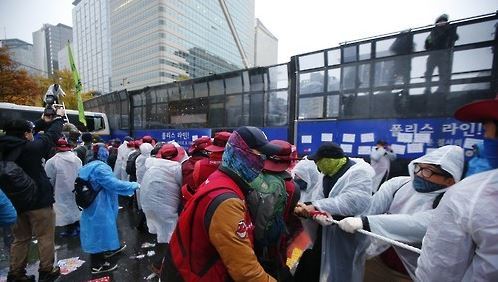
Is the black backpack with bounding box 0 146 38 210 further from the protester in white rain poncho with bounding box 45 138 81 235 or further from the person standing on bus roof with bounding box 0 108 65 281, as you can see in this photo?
the protester in white rain poncho with bounding box 45 138 81 235

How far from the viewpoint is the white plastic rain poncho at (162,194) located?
3.41 meters

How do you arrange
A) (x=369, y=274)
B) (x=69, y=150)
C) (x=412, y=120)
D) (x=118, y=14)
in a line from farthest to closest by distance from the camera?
(x=118, y=14)
(x=412, y=120)
(x=69, y=150)
(x=369, y=274)

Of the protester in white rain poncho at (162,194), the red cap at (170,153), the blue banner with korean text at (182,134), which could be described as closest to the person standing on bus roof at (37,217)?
the protester in white rain poncho at (162,194)

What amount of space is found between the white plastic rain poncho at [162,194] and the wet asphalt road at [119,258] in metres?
0.67

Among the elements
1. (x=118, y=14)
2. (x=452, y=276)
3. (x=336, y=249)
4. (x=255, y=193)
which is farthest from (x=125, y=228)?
(x=118, y=14)

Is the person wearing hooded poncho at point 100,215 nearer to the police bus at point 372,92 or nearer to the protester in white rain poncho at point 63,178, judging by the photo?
the protester in white rain poncho at point 63,178

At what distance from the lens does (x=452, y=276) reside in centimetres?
116

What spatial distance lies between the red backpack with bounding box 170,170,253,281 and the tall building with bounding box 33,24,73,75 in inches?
2265

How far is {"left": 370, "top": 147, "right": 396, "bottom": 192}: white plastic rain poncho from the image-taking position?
6375 mm

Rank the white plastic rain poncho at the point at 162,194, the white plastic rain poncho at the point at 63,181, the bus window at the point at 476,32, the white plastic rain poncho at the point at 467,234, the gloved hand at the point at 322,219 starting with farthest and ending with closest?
1. the bus window at the point at 476,32
2. the white plastic rain poncho at the point at 63,181
3. the white plastic rain poncho at the point at 162,194
4. the gloved hand at the point at 322,219
5. the white plastic rain poncho at the point at 467,234

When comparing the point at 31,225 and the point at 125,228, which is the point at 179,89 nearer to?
the point at 125,228

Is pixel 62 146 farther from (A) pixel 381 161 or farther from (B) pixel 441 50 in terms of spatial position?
(B) pixel 441 50

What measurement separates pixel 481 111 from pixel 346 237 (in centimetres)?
164

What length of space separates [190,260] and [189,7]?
78.1 metres
